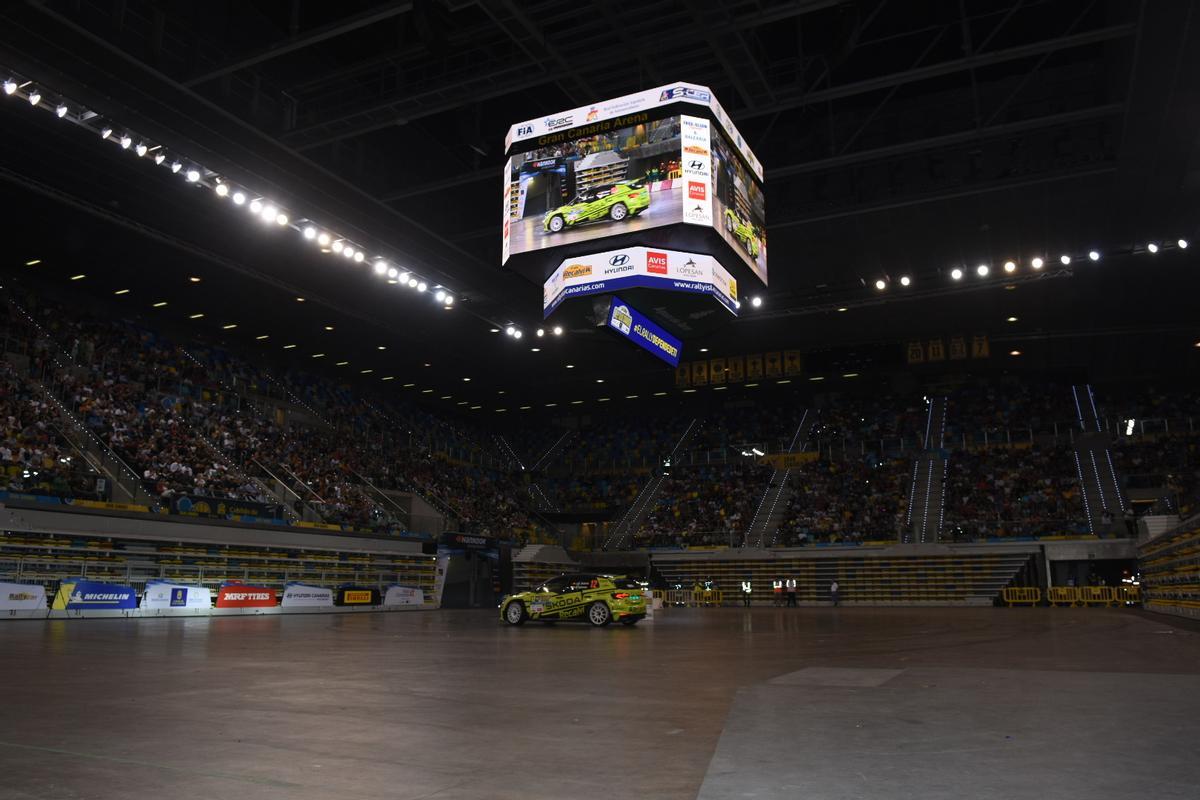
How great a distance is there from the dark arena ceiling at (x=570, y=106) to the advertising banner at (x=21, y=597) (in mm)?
10400

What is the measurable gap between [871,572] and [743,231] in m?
24.0

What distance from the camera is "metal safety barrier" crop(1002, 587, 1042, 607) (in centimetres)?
3503

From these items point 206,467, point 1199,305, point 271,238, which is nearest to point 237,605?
point 206,467

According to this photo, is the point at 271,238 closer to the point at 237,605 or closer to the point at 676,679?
the point at 237,605

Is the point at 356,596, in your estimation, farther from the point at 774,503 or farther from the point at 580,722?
the point at 580,722

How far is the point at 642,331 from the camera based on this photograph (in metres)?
21.3

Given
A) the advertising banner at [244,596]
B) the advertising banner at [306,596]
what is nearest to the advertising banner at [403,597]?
the advertising banner at [306,596]

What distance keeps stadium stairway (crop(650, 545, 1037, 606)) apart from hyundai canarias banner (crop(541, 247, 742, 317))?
23.0 m

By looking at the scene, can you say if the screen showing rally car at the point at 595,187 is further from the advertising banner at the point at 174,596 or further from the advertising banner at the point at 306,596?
the advertising banner at the point at 306,596

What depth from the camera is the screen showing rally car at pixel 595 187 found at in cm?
1856

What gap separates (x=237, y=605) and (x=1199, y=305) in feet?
119

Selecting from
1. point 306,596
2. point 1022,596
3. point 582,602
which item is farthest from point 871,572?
point 306,596

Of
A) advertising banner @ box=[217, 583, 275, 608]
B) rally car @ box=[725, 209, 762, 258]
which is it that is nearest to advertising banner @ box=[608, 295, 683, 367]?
rally car @ box=[725, 209, 762, 258]

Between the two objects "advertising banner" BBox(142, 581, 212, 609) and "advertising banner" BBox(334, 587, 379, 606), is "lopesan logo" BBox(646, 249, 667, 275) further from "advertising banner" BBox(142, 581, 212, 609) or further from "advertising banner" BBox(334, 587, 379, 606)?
"advertising banner" BBox(334, 587, 379, 606)
